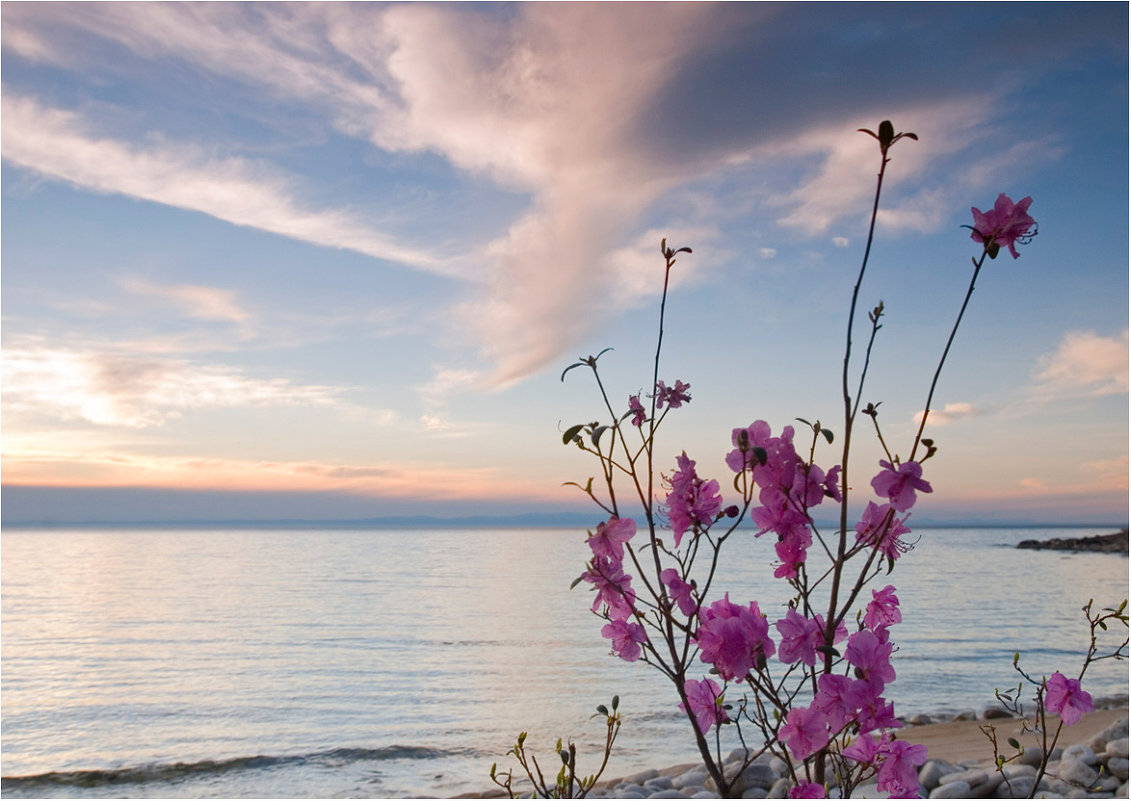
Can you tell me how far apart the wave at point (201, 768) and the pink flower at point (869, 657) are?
27.4ft

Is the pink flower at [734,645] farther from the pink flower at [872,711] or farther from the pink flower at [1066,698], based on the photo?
the pink flower at [1066,698]

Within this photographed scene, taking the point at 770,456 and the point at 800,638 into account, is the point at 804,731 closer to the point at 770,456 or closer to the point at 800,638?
the point at 800,638

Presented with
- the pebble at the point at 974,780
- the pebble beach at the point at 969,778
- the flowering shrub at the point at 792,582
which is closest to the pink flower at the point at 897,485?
the flowering shrub at the point at 792,582

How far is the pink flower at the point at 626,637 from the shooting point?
1685 millimetres

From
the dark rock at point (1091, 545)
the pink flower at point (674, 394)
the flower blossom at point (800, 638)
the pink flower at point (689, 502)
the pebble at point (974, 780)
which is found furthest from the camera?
the dark rock at point (1091, 545)

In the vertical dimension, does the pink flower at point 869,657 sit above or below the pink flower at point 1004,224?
below

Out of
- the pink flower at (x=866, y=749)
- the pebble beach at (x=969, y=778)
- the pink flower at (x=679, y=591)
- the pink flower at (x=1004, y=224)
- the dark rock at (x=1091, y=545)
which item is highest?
the pink flower at (x=1004, y=224)

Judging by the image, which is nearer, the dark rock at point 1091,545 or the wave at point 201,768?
the wave at point 201,768

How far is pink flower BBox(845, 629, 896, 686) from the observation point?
1396 mm

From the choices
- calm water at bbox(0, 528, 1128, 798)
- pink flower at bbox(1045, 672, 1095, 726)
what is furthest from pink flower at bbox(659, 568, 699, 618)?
calm water at bbox(0, 528, 1128, 798)

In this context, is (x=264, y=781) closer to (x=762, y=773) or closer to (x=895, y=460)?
(x=762, y=773)

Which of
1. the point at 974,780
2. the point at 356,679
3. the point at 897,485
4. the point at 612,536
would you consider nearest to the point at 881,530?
the point at 897,485

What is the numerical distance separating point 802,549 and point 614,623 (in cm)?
43

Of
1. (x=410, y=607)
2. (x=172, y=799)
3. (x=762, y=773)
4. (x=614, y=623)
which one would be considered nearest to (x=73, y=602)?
(x=410, y=607)
